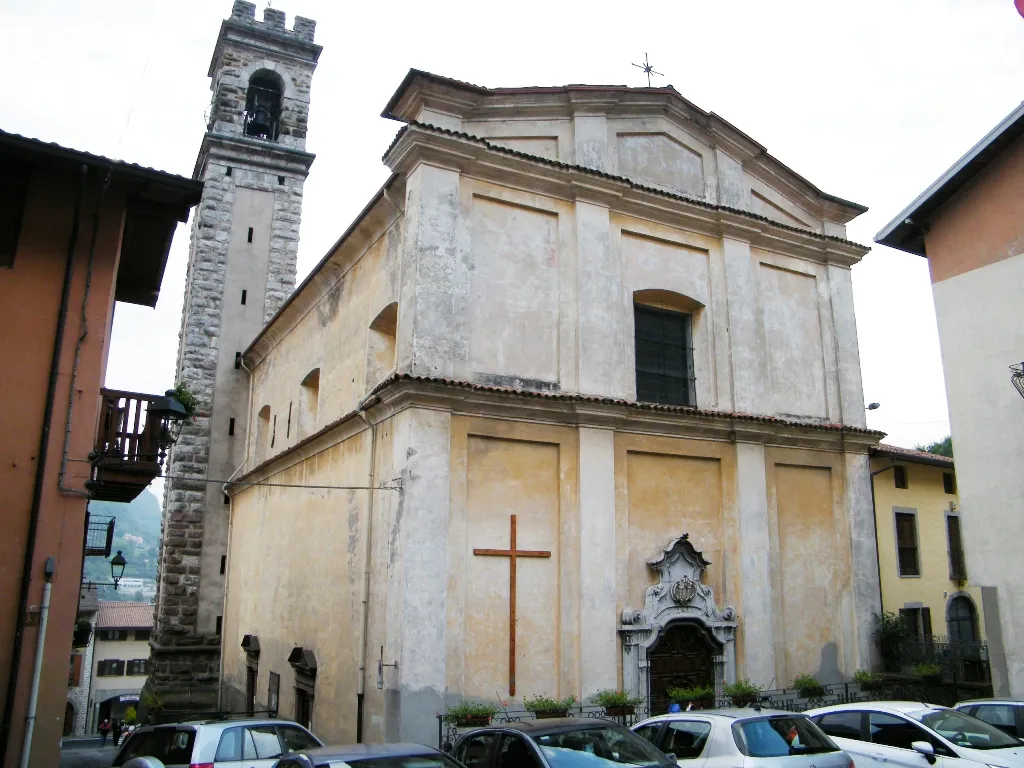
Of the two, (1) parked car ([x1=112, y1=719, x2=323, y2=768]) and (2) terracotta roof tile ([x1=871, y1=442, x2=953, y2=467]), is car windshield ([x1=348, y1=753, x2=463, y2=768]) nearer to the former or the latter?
(1) parked car ([x1=112, y1=719, x2=323, y2=768])

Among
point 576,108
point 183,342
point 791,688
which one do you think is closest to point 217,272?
point 183,342

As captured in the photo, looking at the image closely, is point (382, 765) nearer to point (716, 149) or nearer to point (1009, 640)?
point (1009, 640)

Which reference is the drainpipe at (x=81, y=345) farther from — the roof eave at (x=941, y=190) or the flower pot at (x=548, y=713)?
the roof eave at (x=941, y=190)

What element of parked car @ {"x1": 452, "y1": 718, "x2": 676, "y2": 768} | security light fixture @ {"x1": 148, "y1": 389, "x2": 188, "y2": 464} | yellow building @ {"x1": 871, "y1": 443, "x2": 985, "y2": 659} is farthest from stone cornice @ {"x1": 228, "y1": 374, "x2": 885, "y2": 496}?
parked car @ {"x1": 452, "y1": 718, "x2": 676, "y2": 768}

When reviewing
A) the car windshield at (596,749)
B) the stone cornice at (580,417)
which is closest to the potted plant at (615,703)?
the stone cornice at (580,417)

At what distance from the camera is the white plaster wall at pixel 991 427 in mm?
13672

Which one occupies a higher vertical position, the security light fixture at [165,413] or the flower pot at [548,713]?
the security light fixture at [165,413]

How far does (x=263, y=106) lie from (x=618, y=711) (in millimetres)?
23160

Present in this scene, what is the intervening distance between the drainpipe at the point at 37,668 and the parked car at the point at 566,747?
5.22 m

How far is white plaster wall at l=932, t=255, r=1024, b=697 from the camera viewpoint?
13.7 m

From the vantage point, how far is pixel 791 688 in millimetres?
14945

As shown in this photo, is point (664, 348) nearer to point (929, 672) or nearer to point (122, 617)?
point (929, 672)

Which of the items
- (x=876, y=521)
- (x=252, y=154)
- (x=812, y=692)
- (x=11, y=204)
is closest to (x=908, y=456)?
(x=876, y=521)

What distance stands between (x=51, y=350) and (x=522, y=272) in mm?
7408
